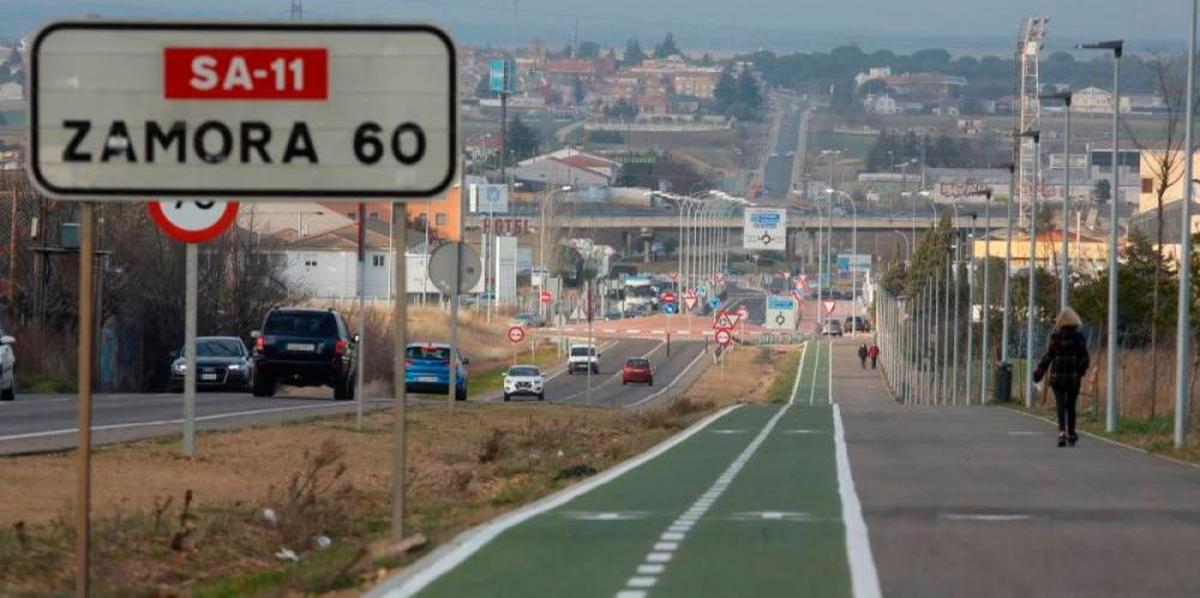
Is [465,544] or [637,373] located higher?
[465,544]

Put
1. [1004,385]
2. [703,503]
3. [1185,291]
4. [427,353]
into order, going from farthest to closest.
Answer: [1004,385] < [427,353] < [1185,291] < [703,503]

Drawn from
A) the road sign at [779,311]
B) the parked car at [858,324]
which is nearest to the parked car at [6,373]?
the road sign at [779,311]

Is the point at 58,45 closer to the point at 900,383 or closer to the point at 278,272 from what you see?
the point at 278,272

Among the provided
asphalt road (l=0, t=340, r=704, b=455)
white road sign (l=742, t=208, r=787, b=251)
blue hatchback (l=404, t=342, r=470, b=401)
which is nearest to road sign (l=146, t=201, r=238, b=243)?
asphalt road (l=0, t=340, r=704, b=455)

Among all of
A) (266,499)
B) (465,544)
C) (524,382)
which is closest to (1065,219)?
(524,382)

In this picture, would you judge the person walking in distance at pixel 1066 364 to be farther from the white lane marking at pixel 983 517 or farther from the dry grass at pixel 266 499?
the white lane marking at pixel 983 517

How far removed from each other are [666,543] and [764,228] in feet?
378

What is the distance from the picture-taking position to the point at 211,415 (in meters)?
29.6

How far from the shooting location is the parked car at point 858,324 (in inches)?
6109

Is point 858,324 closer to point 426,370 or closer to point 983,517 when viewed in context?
point 426,370

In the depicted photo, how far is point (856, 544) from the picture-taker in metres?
13.0

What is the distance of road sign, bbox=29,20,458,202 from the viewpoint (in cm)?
1023

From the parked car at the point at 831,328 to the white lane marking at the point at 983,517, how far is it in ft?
403

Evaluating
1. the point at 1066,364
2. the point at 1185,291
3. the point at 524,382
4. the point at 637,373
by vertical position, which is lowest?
the point at 637,373
